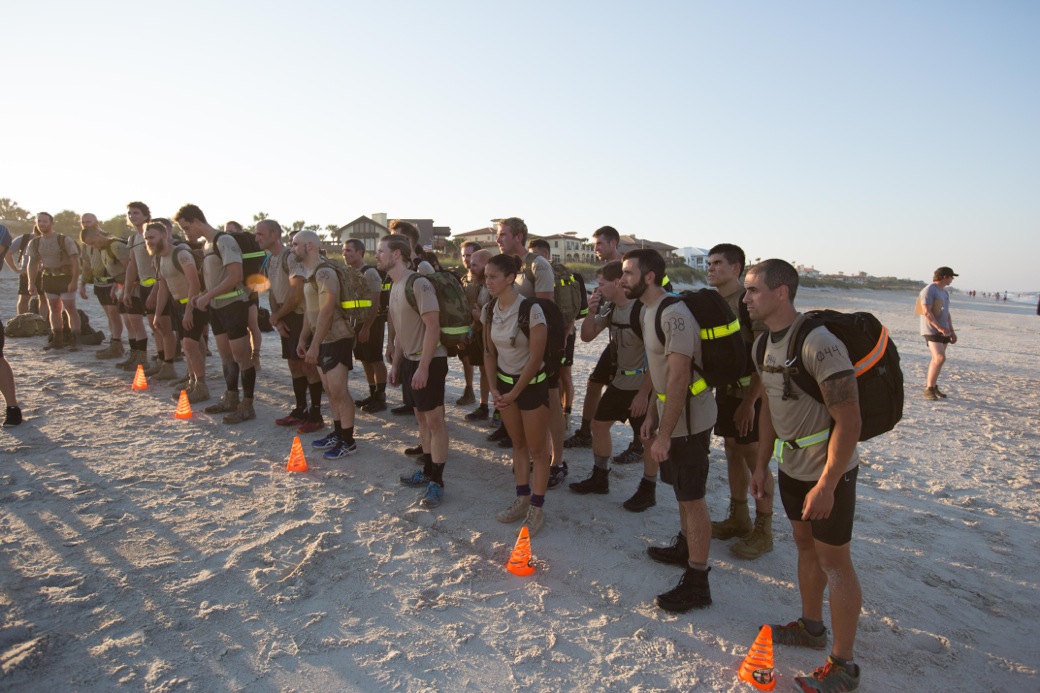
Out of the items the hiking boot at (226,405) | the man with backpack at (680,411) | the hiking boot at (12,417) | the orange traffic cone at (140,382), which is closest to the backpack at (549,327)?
the man with backpack at (680,411)

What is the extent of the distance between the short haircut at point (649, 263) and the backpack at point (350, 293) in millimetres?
3174

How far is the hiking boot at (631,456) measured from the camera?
6133 mm

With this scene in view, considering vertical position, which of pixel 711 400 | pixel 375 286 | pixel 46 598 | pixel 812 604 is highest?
pixel 375 286

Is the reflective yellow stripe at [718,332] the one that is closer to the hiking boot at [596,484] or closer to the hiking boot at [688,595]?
the hiking boot at [688,595]

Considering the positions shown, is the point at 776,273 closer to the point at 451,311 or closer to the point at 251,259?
the point at 451,311

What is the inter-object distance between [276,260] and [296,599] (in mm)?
4354

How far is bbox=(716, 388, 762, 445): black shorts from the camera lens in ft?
13.9

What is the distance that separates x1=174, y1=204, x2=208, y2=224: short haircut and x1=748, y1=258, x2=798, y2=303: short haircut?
6.66 m

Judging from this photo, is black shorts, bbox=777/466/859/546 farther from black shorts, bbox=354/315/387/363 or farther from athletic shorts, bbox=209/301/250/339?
athletic shorts, bbox=209/301/250/339

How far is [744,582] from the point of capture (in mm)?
3861

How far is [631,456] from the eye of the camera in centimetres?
618

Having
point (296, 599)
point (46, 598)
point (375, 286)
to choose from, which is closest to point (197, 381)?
point (375, 286)

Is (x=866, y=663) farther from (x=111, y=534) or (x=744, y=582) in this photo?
(x=111, y=534)

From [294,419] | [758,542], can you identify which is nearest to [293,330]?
[294,419]
